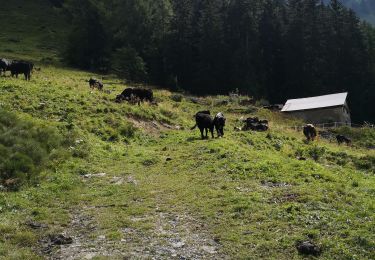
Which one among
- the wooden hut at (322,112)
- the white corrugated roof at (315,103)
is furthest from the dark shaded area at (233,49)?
the wooden hut at (322,112)

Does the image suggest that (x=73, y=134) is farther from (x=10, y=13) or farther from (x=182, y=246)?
(x=10, y=13)

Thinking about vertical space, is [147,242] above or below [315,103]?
below

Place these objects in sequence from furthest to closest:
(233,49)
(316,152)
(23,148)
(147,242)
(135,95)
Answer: (233,49), (135,95), (316,152), (23,148), (147,242)

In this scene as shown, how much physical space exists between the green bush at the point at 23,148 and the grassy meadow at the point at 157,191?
0.16 ft

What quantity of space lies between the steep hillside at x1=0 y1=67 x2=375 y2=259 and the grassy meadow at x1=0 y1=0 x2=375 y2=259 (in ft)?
0.14

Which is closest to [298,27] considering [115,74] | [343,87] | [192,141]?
[343,87]

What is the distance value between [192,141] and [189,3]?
7000 cm

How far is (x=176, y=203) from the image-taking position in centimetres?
1698

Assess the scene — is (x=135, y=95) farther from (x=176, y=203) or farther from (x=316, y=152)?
(x=176, y=203)

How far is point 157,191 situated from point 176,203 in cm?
167

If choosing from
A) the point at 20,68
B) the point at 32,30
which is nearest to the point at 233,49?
the point at 32,30

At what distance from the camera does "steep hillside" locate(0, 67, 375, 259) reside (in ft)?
44.0

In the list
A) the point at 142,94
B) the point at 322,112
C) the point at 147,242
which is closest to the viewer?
the point at 147,242

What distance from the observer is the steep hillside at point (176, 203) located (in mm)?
13414
